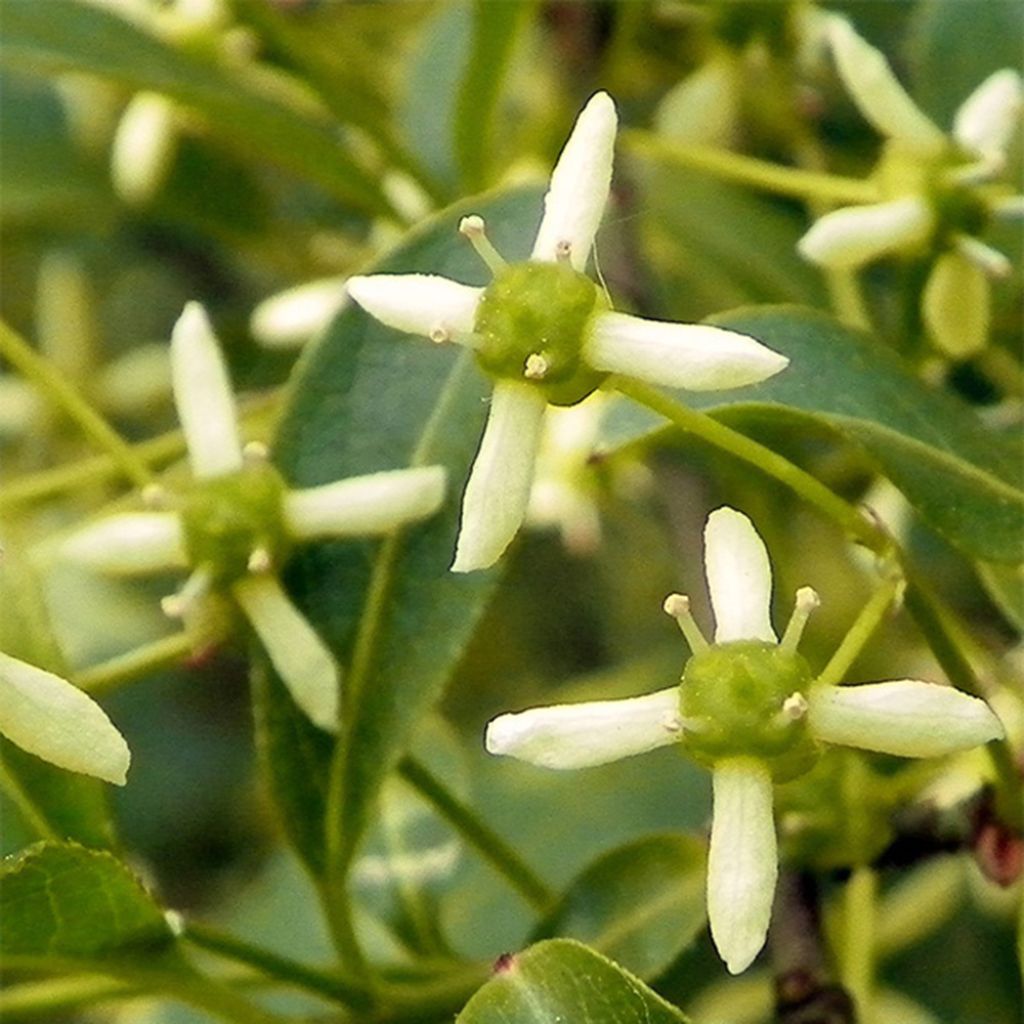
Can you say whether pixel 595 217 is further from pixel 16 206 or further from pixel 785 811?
pixel 16 206

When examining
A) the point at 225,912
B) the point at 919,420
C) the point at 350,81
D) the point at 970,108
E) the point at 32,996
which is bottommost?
the point at 225,912

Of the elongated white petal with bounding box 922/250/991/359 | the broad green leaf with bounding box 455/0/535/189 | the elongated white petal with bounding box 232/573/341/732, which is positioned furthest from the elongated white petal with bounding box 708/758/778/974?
the broad green leaf with bounding box 455/0/535/189

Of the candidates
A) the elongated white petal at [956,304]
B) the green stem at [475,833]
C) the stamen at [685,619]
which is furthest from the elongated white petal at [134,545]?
the elongated white petal at [956,304]

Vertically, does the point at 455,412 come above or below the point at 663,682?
above

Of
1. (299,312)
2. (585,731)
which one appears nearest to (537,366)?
(585,731)

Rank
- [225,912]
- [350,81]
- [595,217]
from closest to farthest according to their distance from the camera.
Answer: [595,217] → [350,81] → [225,912]

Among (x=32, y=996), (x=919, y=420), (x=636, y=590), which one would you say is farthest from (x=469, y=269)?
(x=636, y=590)

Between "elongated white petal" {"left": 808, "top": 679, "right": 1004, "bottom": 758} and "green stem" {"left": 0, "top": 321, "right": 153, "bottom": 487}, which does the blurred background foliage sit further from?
"elongated white petal" {"left": 808, "top": 679, "right": 1004, "bottom": 758}

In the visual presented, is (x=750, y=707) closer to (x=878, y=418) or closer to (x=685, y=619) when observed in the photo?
(x=685, y=619)
